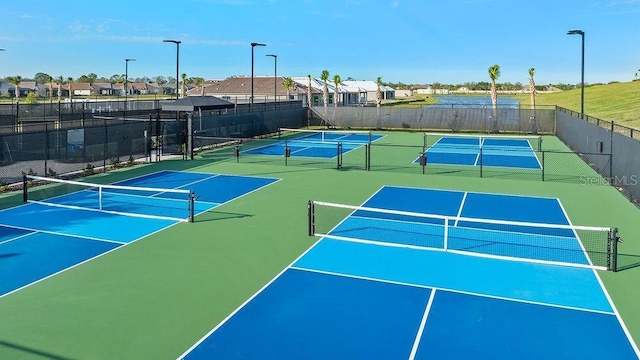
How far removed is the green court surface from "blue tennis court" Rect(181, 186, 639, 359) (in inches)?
15.9

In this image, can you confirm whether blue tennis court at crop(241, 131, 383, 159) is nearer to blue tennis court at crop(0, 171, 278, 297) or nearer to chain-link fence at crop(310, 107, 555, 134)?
chain-link fence at crop(310, 107, 555, 134)

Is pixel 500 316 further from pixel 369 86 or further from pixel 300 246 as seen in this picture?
pixel 369 86

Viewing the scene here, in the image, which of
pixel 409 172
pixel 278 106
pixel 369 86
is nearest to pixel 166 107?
pixel 278 106

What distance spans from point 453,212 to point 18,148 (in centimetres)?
1726

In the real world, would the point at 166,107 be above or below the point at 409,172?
above

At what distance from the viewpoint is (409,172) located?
23.8 meters

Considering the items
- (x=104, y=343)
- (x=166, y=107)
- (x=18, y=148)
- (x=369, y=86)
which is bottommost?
(x=104, y=343)

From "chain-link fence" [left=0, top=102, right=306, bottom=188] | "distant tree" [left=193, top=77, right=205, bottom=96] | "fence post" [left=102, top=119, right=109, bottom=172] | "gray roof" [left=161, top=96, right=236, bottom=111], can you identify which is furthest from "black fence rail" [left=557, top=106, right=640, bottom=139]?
"distant tree" [left=193, top=77, right=205, bottom=96]

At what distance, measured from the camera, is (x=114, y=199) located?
1731cm

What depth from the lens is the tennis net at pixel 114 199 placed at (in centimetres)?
1526

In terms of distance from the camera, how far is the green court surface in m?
7.73

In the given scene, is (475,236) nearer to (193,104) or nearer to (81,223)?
(81,223)

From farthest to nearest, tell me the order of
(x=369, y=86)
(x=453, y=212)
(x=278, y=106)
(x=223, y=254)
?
(x=369, y=86) → (x=278, y=106) → (x=453, y=212) → (x=223, y=254)

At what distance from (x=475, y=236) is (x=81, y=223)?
1015 cm
